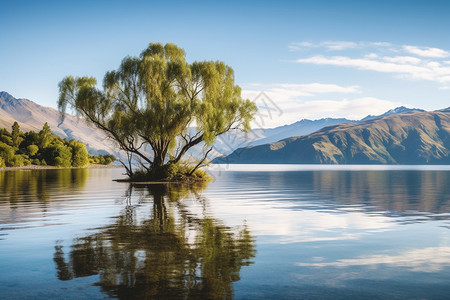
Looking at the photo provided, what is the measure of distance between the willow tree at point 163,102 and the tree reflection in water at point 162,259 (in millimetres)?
33461

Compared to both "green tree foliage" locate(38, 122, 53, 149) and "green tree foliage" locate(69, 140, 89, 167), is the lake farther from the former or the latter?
"green tree foliage" locate(69, 140, 89, 167)

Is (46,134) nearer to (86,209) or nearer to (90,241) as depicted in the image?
(86,209)

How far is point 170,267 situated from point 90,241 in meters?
4.85

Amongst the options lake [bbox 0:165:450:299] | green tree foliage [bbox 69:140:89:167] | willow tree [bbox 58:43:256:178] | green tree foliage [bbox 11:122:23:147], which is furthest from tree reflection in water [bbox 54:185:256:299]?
green tree foliage [bbox 69:140:89:167]

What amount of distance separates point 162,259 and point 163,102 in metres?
42.6

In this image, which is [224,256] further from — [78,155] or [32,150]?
Result: [78,155]

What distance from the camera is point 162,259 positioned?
11297mm

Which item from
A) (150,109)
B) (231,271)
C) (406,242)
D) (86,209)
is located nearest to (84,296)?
(231,271)

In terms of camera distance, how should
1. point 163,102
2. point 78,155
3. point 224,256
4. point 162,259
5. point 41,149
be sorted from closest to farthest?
point 162,259 → point 224,256 → point 163,102 → point 41,149 → point 78,155

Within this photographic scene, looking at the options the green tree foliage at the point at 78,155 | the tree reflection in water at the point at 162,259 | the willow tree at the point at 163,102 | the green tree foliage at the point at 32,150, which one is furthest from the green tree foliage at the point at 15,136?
the tree reflection in water at the point at 162,259

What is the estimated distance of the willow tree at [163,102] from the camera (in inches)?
2020

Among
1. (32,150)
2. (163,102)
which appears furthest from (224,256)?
(32,150)

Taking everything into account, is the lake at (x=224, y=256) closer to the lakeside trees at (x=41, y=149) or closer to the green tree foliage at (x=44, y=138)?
the lakeside trees at (x=41, y=149)

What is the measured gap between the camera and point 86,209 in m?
24.6
